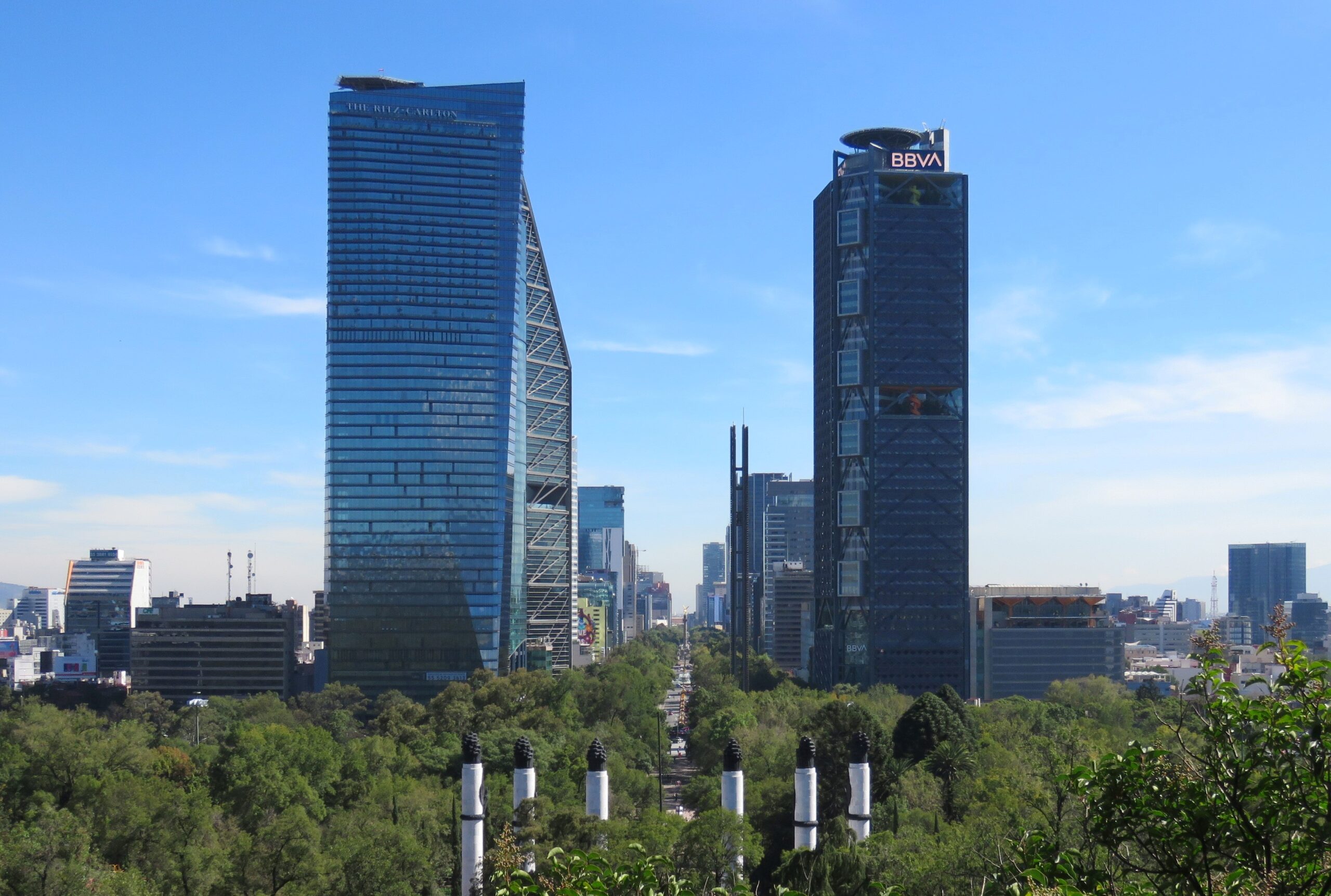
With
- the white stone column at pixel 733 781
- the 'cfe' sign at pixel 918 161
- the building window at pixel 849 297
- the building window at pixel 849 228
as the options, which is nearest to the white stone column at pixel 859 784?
the white stone column at pixel 733 781

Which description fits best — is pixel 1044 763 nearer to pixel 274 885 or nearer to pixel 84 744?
pixel 274 885

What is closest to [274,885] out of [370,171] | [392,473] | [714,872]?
[714,872]

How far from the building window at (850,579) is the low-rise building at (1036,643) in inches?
849

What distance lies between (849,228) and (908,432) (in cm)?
3367

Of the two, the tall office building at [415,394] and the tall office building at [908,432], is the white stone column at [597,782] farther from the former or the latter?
the tall office building at [908,432]

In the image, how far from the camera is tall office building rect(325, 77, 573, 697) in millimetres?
171000

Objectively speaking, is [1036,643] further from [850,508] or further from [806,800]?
[806,800]

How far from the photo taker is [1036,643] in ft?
624

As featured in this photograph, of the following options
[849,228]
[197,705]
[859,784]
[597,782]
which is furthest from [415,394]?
[859,784]

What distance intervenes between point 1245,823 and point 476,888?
4288 cm

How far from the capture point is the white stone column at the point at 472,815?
63.4 m

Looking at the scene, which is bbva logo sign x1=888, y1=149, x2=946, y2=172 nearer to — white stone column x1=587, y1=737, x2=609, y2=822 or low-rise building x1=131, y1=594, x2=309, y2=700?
low-rise building x1=131, y1=594, x2=309, y2=700

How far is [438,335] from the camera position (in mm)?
172875

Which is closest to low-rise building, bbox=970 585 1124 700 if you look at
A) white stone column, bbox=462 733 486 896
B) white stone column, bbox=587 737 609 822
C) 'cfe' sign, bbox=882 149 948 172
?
'cfe' sign, bbox=882 149 948 172
